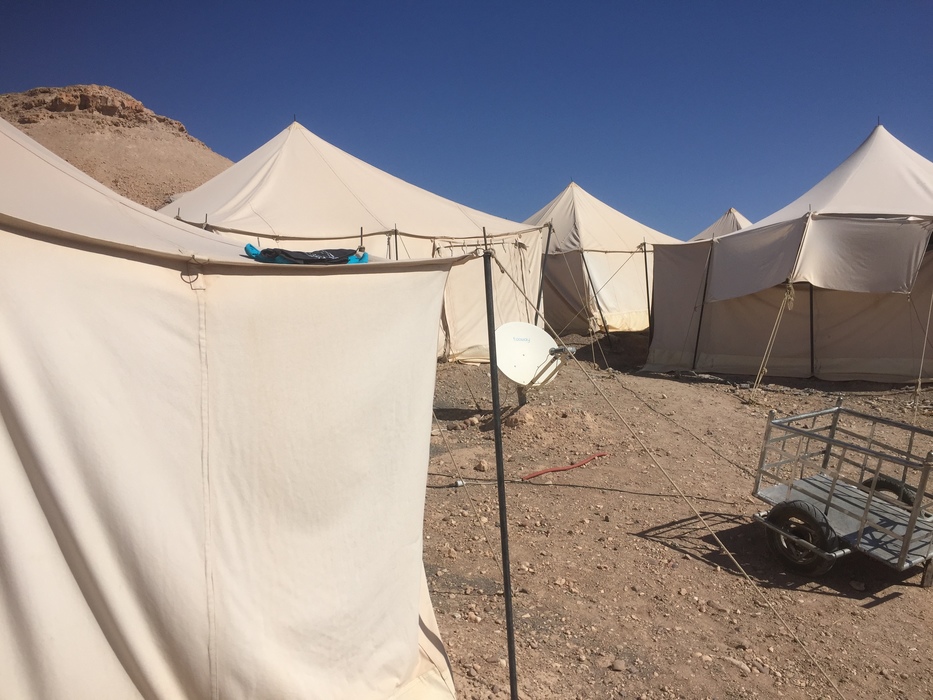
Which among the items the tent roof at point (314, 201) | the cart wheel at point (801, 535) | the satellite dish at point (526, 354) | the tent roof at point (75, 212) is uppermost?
the tent roof at point (314, 201)

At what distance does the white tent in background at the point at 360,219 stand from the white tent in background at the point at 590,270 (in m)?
2.63

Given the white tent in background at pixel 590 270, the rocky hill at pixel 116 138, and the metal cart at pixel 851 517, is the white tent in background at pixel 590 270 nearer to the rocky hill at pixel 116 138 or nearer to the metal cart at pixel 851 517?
the metal cart at pixel 851 517

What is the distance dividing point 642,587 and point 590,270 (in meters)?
11.7

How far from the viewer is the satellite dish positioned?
276 inches

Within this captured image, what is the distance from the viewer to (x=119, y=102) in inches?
1650

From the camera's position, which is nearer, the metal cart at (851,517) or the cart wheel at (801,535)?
the metal cart at (851,517)

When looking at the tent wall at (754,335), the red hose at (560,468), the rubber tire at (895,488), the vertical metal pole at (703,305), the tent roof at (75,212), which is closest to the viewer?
the tent roof at (75,212)

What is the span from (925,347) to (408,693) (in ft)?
31.7

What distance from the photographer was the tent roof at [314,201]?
9.42 m

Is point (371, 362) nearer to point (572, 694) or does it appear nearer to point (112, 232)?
point (112, 232)

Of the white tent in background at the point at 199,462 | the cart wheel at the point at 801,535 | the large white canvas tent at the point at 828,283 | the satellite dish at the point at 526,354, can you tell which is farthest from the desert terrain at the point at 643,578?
the large white canvas tent at the point at 828,283

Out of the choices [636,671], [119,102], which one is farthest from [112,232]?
[119,102]

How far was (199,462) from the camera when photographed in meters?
1.99

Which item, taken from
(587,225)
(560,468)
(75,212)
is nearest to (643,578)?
(560,468)
